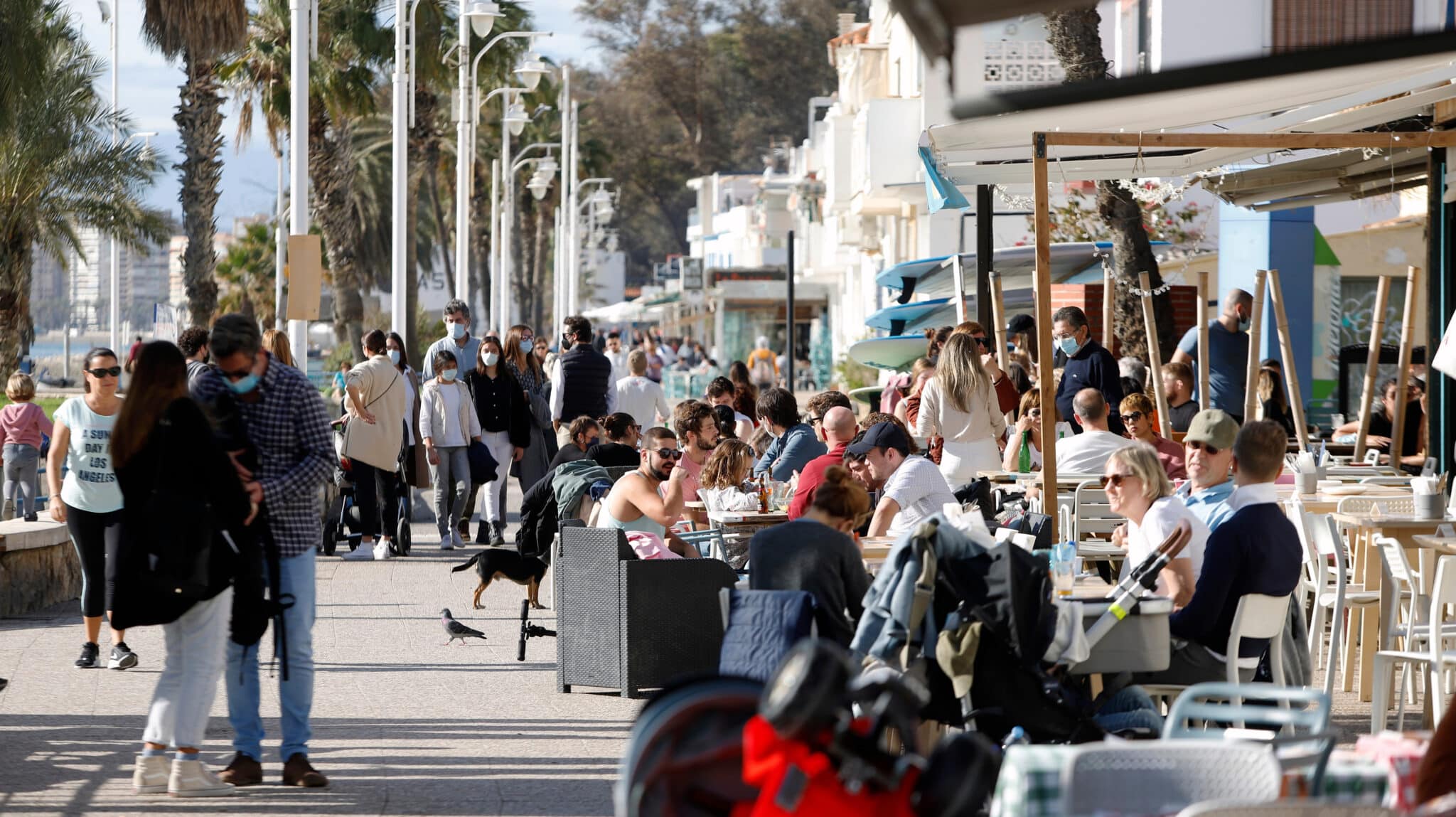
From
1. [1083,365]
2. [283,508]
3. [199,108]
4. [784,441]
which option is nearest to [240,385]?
[283,508]

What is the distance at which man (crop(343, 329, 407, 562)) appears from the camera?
48.0 ft

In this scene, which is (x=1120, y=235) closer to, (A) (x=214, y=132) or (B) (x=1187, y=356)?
(B) (x=1187, y=356)

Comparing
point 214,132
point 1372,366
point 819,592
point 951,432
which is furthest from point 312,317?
point 214,132

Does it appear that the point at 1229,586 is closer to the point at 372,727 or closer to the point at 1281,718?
the point at 1281,718

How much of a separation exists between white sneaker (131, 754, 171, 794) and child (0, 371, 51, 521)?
12.2 meters

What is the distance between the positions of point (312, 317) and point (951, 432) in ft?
19.0

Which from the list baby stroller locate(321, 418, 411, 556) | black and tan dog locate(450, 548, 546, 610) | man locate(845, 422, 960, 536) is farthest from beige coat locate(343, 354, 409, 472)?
man locate(845, 422, 960, 536)

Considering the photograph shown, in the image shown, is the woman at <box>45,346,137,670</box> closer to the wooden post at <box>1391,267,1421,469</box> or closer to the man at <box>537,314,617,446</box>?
the man at <box>537,314,617,446</box>

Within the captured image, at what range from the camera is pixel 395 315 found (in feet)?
78.7

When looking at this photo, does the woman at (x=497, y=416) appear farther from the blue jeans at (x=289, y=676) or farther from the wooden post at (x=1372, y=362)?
the blue jeans at (x=289, y=676)

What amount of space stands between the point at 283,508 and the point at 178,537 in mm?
503

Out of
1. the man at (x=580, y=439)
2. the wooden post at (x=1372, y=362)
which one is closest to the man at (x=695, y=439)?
the man at (x=580, y=439)

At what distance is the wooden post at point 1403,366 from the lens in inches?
480

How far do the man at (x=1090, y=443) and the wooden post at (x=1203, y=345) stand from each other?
195cm
